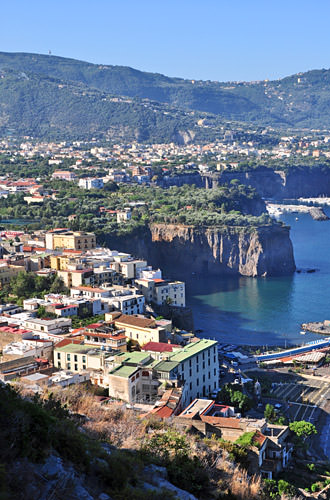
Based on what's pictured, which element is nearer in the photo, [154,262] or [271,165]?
[154,262]

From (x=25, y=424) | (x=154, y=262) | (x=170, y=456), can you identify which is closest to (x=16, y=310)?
(x=170, y=456)

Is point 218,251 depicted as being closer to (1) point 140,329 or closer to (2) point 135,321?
(2) point 135,321

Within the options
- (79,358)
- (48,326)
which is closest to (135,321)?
(48,326)

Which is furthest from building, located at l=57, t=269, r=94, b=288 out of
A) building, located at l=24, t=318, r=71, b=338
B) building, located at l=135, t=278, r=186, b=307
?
building, located at l=24, t=318, r=71, b=338

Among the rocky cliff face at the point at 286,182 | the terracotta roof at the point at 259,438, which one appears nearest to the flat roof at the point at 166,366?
the terracotta roof at the point at 259,438

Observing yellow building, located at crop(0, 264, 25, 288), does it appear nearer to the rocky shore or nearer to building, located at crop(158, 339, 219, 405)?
building, located at crop(158, 339, 219, 405)

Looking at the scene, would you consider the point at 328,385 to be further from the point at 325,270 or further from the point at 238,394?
the point at 325,270

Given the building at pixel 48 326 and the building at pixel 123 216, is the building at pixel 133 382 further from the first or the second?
the building at pixel 123 216
